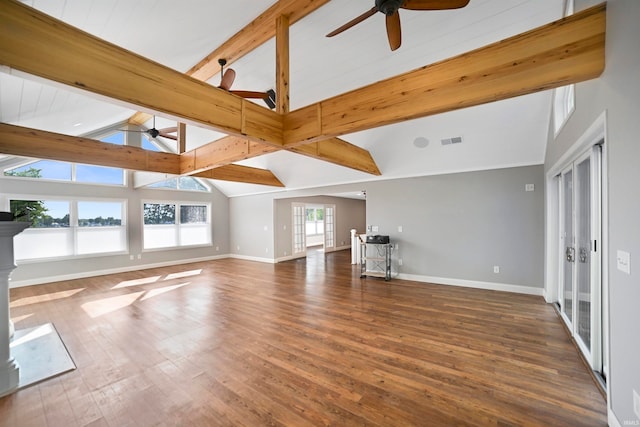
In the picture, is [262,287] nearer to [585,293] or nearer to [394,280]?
[394,280]

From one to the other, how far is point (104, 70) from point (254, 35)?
189 centimetres

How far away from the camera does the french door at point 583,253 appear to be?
233 centimetres

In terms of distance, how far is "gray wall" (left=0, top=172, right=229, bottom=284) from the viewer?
233 inches

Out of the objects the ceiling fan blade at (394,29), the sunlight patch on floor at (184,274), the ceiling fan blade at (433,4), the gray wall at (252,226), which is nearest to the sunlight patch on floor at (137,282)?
the sunlight patch on floor at (184,274)

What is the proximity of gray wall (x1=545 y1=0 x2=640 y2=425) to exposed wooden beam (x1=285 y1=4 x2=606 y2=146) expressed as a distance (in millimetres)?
108

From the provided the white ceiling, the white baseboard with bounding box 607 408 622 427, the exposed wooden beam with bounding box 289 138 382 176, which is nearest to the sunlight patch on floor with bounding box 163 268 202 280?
the white ceiling

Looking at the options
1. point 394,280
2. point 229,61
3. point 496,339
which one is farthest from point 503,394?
point 229,61

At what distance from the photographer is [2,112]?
3445 millimetres

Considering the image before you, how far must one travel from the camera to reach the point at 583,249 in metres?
2.79

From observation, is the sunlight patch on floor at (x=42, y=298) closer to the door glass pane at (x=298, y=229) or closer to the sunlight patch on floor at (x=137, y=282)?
the sunlight patch on floor at (x=137, y=282)

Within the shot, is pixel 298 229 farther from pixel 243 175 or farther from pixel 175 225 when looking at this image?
pixel 175 225

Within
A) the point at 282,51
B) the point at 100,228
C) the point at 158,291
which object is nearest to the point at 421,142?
the point at 282,51

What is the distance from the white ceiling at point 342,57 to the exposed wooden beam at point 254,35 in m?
A: 0.08

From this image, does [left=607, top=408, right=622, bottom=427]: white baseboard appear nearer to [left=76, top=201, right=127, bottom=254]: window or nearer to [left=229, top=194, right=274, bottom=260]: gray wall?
[left=229, top=194, right=274, bottom=260]: gray wall
